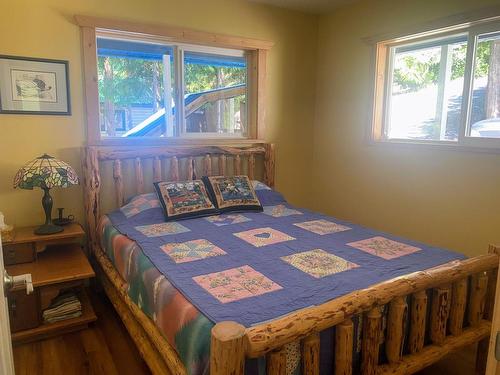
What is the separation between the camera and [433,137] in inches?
120

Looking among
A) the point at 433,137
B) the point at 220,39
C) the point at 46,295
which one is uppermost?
the point at 220,39

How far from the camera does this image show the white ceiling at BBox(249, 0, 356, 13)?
11.3 ft

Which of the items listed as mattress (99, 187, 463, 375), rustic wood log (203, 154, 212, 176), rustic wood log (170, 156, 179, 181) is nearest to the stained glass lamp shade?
mattress (99, 187, 463, 375)

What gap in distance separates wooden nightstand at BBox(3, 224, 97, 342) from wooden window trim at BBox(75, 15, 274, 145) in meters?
0.84

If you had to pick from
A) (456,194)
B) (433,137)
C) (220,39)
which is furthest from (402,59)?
(220,39)

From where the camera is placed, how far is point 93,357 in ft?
6.95

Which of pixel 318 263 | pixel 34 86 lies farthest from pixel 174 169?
pixel 318 263

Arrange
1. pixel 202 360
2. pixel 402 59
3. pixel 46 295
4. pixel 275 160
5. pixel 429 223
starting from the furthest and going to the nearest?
pixel 275 160 → pixel 402 59 → pixel 429 223 → pixel 46 295 → pixel 202 360

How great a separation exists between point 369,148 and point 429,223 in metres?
0.85

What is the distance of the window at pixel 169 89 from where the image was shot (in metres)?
3.04

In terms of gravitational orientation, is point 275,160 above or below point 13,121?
below

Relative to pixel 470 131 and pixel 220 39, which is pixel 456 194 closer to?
pixel 470 131

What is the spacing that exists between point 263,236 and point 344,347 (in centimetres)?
110

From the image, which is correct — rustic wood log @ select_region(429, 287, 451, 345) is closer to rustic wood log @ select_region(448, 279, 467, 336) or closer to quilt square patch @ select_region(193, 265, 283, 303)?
rustic wood log @ select_region(448, 279, 467, 336)
